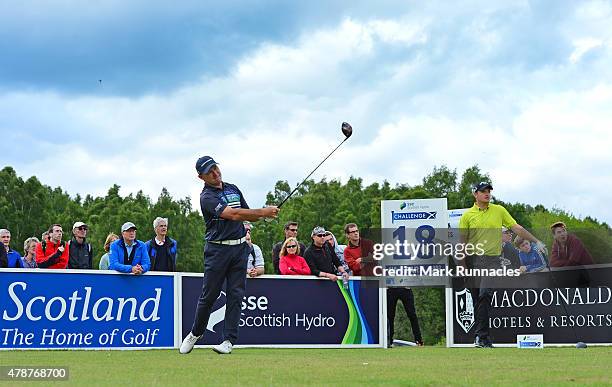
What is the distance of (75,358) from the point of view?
12.1 metres

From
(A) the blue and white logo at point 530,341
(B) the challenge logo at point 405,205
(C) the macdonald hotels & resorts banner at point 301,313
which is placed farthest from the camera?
(B) the challenge logo at point 405,205

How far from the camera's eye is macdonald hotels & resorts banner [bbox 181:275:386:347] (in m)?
16.5

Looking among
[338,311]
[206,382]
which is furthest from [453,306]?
[206,382]

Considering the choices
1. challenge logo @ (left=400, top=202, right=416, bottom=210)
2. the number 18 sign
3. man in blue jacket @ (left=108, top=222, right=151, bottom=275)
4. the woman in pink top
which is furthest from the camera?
challenge logo @ (left=400, top=202, right=416, bottom=210)

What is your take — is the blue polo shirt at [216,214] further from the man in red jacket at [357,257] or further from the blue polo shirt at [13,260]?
the blue polo shirt at [13,260]

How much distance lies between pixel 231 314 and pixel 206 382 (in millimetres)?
4138

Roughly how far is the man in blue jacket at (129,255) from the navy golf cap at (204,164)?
459 centimetres

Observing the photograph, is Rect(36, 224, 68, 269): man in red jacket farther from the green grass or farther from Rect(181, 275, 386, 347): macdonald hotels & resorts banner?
the green grass

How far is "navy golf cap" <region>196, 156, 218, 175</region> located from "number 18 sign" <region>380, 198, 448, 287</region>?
7152mm

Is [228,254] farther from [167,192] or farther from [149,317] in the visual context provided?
[167,192]

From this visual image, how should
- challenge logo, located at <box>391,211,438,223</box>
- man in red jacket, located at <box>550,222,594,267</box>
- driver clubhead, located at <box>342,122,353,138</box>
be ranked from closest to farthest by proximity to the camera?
1. driver clubhead, located at <box>342,122,353,138</box>
2. man in red jacket, located at <box>550,222,594,267</box>
3. challenge logo, located at <box>391,211,438,223</box>

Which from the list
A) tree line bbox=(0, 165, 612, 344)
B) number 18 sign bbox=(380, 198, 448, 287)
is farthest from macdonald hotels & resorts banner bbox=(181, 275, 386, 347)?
tree line bbox=(0, 165, 612, 344)

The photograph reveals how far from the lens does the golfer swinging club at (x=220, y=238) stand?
11.5 m

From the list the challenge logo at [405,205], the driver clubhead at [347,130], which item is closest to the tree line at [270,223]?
the challenge logo at [405,205]
